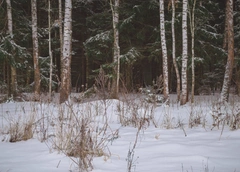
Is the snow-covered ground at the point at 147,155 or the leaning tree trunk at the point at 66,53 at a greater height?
the leaning tree trunk at the point at 66,53

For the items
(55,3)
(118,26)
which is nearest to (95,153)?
(118,26)

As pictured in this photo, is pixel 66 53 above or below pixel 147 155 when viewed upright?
above

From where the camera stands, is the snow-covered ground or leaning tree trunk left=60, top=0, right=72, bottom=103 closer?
the snow-covered ground

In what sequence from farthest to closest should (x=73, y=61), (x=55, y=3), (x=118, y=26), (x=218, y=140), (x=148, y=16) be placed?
1. (x=73, y=61)
2. (x=55, y=3)
3. (x=148, y=16)
4. (x=118, y=26)
5. (x=218, y=140)

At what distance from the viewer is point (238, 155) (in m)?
2.41

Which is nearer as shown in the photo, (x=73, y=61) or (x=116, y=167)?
(x=116, y=167)

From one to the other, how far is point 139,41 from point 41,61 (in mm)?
6414

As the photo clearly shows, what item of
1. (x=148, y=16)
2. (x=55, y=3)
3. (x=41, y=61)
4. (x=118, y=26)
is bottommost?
(x=41, y=61)

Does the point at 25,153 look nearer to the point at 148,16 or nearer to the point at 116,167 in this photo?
the point at 116,167

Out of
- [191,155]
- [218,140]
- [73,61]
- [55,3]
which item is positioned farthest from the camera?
[73,61]

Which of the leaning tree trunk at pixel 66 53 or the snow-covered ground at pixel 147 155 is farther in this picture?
the leaning tree trunk at pixel 66 53

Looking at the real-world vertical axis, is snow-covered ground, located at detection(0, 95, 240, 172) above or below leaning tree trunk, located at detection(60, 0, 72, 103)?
below

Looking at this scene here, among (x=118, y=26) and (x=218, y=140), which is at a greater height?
(x=118, y=26)

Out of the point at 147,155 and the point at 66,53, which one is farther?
the point at 66,53
